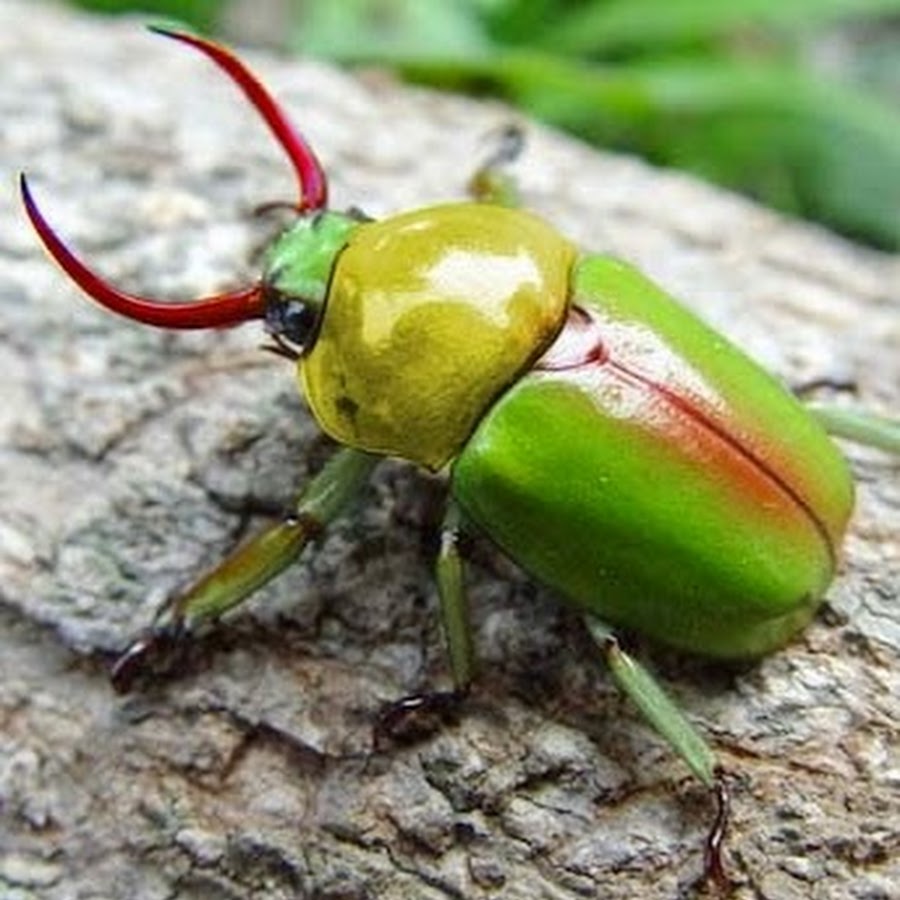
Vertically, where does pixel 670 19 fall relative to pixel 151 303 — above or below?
below

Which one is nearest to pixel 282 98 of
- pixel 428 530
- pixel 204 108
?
pixel 204 108

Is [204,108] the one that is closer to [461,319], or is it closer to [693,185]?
[693,185]

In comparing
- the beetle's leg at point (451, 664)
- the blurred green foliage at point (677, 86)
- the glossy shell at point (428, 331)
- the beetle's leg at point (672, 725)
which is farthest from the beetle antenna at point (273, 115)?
the blurred green foliage at point (677, 86)

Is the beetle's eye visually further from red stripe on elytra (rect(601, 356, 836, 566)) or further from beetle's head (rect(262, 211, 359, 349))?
red stripe on elytra (rect(601, 356, 836, 566))

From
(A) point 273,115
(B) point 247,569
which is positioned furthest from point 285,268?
(B) point 247,569

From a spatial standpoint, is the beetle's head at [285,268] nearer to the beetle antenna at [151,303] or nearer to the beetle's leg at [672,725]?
the beetle antenna at [151,303]

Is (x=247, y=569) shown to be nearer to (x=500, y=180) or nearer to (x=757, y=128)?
(x=500, y=180)
